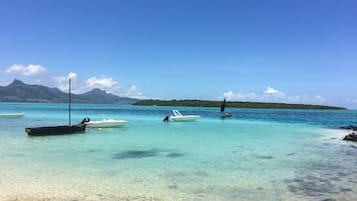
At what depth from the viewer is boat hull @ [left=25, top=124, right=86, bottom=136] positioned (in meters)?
25.3

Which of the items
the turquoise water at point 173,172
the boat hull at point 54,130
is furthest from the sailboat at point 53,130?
the turquoise water at point 173,172

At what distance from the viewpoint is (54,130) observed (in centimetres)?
2670

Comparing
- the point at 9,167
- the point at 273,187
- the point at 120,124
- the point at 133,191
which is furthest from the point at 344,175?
the point at 120,124

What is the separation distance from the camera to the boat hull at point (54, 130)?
25.3 meters

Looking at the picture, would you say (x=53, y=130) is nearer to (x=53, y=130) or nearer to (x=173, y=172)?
(x=53, y=130)

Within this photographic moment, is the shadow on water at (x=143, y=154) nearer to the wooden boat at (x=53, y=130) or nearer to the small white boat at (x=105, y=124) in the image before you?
the wooden boat at (x=53, y=130)

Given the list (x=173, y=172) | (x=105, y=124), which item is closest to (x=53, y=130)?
(x=105, y=124)

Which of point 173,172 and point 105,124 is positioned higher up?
point 105,124

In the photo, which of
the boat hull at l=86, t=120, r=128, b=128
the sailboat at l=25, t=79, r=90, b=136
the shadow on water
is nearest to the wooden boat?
the sailboat at l=25, t=79, r=90, b=136

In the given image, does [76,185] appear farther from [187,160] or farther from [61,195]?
[187,160]

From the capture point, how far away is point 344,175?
1341 centimetres

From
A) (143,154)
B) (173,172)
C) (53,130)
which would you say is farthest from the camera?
(53,130)

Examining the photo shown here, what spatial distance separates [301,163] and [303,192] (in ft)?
18.7

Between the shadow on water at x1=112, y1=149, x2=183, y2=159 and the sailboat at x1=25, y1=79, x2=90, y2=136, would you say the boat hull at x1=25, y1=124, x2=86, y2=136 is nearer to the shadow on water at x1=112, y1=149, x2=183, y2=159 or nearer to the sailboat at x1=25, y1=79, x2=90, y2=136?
the sailboat at x1=25, y1=79, x2=90, y2=136
